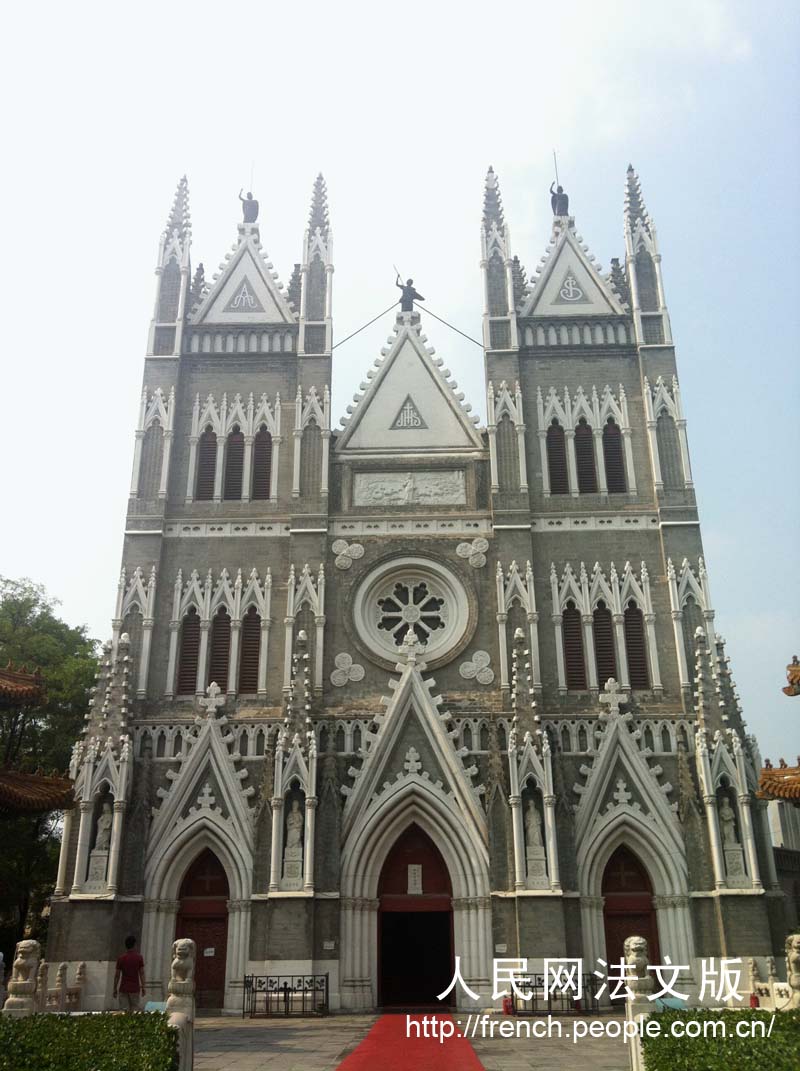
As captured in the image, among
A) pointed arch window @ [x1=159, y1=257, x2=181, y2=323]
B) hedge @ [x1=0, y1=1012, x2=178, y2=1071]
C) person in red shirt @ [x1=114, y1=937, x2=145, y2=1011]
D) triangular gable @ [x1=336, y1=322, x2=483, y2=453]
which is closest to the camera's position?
hedge @ [x1=0, y1=1012, x2=178, y2=1071]

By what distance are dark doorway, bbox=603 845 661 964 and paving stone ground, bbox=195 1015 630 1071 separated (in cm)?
348

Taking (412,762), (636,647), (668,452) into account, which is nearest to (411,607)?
(412,762)

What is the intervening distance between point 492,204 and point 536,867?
66.1 ft

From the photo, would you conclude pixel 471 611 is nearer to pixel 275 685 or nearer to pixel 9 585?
pixel 275 685

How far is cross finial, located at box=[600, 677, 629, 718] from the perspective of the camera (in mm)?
25062

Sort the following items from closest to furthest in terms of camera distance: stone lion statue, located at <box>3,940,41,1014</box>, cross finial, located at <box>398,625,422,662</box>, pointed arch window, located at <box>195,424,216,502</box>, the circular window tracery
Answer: stone lion statue, located at <box>3,940,41,1014</box>
cross finial, located at <box>398,625,422,662</box>
the circular window tracery
pointed arch window, located at <box>195,424,216,502</box>

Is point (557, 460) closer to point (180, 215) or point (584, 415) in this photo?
point (584, 415)

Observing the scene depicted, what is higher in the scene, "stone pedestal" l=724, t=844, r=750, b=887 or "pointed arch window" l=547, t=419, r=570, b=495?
"pointed arch window" l=547, t=419, r=570, b=495

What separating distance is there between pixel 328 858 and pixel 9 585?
17.1m

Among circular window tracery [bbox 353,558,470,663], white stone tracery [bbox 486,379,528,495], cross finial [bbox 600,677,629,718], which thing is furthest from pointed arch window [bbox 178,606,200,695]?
cross finial [bbox 600,677,629,718]

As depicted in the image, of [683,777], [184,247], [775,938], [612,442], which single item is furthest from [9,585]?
[775,938]

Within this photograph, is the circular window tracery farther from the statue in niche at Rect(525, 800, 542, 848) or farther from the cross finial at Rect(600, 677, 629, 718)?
the statue in niche at Rect(525, 800, 542, 848)

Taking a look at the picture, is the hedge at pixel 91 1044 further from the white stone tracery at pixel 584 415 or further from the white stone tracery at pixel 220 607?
the white stone tracery at pixel 584 415

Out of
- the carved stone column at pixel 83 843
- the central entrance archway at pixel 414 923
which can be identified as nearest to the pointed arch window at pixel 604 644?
the central entrance archway at pixel 414 923
